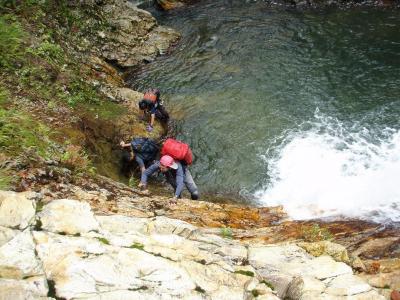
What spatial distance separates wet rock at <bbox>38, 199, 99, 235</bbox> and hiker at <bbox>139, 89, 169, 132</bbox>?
8346mm

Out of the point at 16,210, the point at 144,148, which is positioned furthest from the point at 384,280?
the point at 144,148

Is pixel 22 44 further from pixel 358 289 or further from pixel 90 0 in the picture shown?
pixel 358 289

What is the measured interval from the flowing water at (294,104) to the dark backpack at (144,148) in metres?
2.37

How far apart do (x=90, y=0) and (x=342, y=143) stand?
15850mm

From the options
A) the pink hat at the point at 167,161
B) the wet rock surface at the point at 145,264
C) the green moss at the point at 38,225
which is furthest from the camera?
the pink hat at the point at 167,161

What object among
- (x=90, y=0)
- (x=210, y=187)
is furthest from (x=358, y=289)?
(x=90, y=0)

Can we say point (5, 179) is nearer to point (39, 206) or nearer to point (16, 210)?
point (39, 206)

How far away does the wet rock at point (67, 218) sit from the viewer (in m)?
6.29

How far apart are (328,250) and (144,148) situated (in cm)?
626

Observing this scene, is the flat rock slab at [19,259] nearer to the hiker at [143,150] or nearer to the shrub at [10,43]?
the hiker at [143,150]

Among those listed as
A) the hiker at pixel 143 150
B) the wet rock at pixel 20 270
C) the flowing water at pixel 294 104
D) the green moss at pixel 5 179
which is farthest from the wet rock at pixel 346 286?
the hiker at pixel 143 150

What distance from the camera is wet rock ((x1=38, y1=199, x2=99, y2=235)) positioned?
248 inches

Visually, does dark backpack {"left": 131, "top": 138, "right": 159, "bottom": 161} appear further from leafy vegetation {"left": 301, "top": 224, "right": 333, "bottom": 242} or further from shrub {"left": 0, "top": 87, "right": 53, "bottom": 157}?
leafy vegetation {"left": 301, "top": 224, "right": 333, "bottom": 242}

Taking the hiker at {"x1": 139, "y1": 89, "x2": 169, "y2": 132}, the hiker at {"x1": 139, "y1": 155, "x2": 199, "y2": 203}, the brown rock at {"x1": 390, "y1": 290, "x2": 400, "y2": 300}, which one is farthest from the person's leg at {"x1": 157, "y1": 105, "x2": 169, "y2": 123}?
the brown rock at {"x1": 390, "y1": 290, "x2": 400, "y2": 300}
